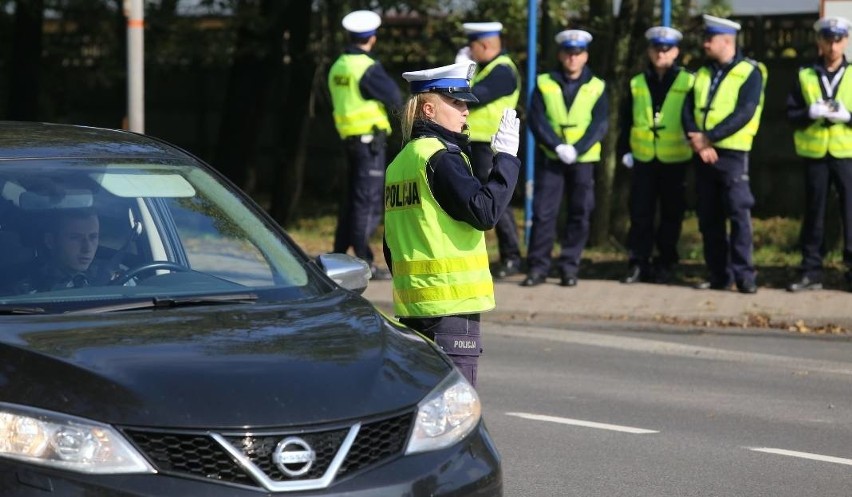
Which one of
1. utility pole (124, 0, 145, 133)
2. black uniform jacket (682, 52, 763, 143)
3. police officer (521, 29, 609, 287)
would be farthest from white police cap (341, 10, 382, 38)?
black uniform jacket (682, 52, 763, 143)

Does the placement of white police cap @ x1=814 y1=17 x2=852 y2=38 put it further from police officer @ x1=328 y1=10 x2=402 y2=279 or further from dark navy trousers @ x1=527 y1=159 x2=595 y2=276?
police officer @ x1=328 y1=10 x2=402 y2=279

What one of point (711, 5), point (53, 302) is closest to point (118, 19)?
point (711, 5)

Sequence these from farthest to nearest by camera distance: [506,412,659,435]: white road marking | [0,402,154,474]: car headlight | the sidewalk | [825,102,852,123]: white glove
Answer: [825,102,852,123]: white glove, the sidewalk, [506,412,659,435]: white road marking, [0,402,154,474]: car headlight

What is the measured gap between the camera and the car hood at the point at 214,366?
4.41 metres

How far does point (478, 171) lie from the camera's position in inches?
544

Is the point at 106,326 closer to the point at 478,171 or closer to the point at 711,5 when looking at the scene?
the point at 478,171

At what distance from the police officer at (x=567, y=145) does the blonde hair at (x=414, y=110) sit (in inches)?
287

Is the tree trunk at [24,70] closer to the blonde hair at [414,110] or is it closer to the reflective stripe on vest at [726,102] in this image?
the reflective stripe on vest at [726,102]

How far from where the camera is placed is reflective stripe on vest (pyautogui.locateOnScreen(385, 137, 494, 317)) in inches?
246

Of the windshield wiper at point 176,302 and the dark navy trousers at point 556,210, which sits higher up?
the windshield wiper at point 176,302

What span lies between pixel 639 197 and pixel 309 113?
8.56m

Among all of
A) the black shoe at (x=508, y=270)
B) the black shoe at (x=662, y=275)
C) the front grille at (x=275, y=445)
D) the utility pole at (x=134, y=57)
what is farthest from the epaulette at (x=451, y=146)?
the utility pole at (x=134, y=57)

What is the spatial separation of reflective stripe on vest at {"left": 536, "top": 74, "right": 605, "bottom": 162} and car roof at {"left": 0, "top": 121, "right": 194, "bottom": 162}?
7.78 metres

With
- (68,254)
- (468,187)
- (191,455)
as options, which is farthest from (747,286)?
(191,455)
